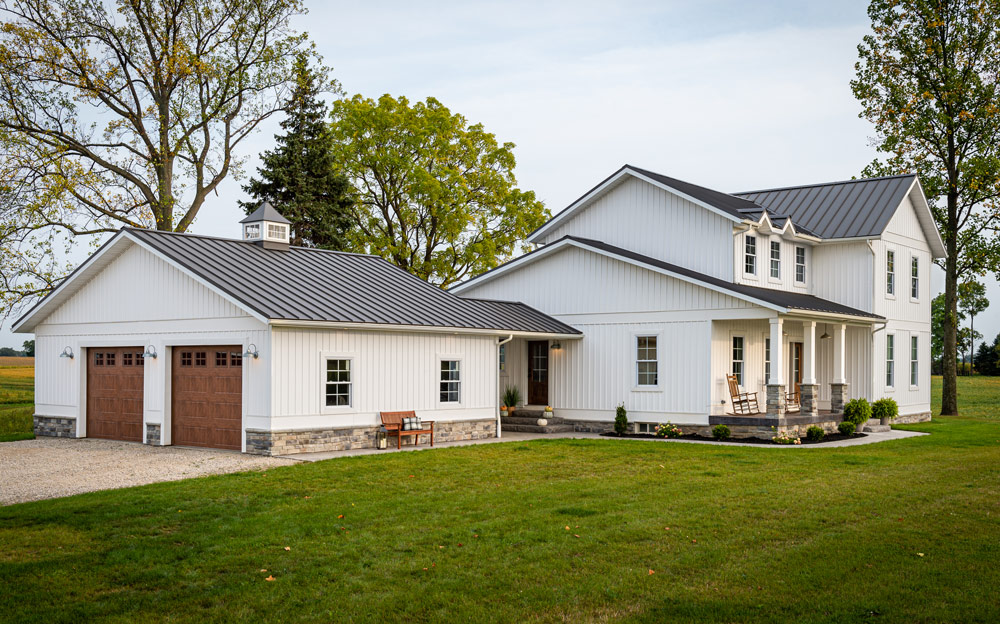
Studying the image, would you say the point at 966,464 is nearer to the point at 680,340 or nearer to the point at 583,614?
the point at 680,340

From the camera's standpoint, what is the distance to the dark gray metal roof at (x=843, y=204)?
26.4 m

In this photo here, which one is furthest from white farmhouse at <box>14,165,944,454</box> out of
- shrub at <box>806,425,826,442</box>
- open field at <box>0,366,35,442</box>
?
open field at <box>0,366,35,442</box>

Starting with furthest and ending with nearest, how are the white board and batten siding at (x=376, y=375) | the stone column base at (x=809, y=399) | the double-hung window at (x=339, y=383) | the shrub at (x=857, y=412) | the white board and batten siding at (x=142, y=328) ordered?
1. the shrub at (x=857, y=412)
2. the stone column base at (x=809, y=399)
3. the double-hung window at (x=339, y=383)
4. the white board and batten siding at (x=142, y=328)
5. the white board and batten siding at (x=376, y=375)

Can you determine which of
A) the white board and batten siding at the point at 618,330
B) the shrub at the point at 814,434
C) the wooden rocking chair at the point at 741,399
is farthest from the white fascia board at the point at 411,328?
the shrub at the point at 814,434

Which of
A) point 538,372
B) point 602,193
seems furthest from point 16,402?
point 602,193

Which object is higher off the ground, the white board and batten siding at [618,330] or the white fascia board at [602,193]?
the white fascia board at [602,193]

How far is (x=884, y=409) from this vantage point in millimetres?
24375

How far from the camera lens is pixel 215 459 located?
16578mm

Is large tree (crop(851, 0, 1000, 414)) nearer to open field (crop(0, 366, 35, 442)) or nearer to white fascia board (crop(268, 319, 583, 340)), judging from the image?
white fascia board (crop(268, 319, 583, 340))

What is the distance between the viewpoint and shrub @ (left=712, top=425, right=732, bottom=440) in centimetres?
2109

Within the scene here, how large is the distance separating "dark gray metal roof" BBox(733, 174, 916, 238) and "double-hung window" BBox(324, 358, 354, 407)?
1522cm

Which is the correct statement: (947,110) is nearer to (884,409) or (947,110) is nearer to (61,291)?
(884,409)

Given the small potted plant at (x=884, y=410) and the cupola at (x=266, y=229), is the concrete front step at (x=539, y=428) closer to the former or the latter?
the cupola at (x=266, y=229)

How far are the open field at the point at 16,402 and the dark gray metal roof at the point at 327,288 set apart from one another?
716 centimetres
